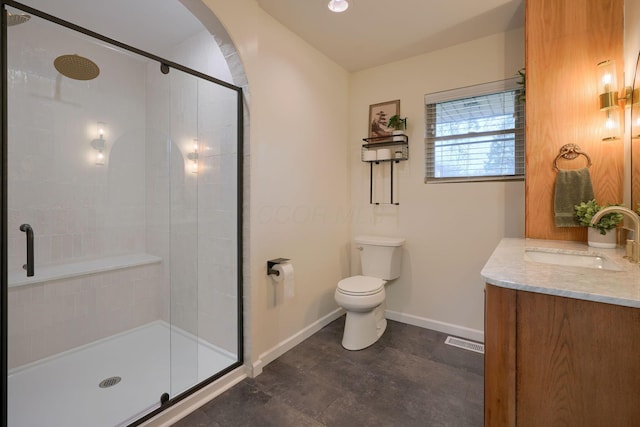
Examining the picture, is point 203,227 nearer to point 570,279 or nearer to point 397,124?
point 397,124

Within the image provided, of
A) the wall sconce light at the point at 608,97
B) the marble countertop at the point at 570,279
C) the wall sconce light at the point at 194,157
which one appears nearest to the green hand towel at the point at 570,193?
the wall sconce light at the point at 608,97

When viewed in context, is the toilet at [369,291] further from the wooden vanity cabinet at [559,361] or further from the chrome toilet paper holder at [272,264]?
the wooden vanity cabinet at [559,361]

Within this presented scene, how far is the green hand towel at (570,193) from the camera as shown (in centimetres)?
182

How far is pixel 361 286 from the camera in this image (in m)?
2.39

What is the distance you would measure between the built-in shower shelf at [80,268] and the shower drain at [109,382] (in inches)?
33.1

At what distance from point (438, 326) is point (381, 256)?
2.64ft

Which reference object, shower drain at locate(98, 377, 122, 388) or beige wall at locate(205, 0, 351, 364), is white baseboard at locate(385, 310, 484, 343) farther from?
shower drain at locate(98, 377, 122, 388)

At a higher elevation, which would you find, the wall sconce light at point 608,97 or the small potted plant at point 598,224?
the wall sconce light at point 608,97

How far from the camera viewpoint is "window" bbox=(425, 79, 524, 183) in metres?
2.40

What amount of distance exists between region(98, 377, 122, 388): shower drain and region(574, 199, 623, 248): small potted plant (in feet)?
9.93

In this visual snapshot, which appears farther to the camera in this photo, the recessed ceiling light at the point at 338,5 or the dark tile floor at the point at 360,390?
the recessed ceiling light at the point at 338,5

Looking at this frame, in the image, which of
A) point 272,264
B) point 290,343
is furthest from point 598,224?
point 290,343

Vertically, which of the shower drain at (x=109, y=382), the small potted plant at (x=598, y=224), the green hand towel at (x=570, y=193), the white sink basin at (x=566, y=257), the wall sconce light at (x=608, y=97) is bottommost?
the shower drain at (x=109, y=382)

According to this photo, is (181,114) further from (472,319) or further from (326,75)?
(472,319)
